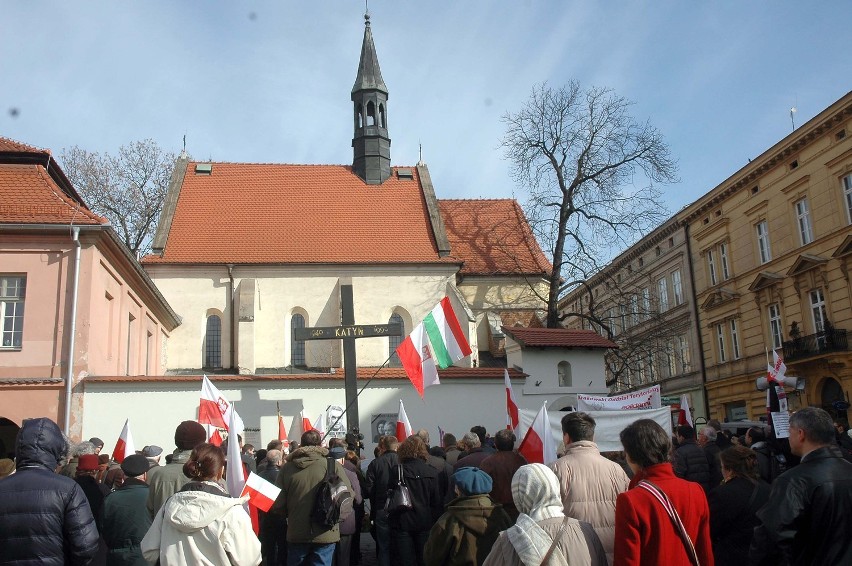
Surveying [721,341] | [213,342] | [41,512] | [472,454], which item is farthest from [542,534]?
[721,341]

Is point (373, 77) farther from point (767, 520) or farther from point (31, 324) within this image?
point (767, 520)

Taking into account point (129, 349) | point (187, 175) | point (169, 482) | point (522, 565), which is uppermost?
point (187, 175)

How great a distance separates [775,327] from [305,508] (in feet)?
99.8

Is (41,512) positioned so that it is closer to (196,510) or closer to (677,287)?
(196,510)

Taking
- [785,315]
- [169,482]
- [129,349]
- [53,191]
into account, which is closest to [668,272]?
[785,315]

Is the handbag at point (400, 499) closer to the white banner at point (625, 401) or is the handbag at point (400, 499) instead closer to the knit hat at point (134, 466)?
the knit hat at point (134, 466)

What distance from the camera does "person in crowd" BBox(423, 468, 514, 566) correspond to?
16.5 ft

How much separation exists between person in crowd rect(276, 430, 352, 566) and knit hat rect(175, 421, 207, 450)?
58.3 inches

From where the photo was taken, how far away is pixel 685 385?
4078cm

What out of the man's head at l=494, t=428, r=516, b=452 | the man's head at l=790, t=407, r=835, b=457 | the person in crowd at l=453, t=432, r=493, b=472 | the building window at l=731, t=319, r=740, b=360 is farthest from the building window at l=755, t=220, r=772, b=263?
the man's head at l=790, t=407, r=835, b=457

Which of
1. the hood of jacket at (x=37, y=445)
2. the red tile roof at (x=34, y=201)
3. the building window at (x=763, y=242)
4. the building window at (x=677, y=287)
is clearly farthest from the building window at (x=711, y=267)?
the hood of jacket at (x=37, y=445)

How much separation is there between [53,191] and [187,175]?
481 inches

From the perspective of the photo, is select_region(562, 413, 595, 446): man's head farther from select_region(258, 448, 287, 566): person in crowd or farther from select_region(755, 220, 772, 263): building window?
select_region(755, 220, 772, 263): building window

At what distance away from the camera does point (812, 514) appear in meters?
4.27
